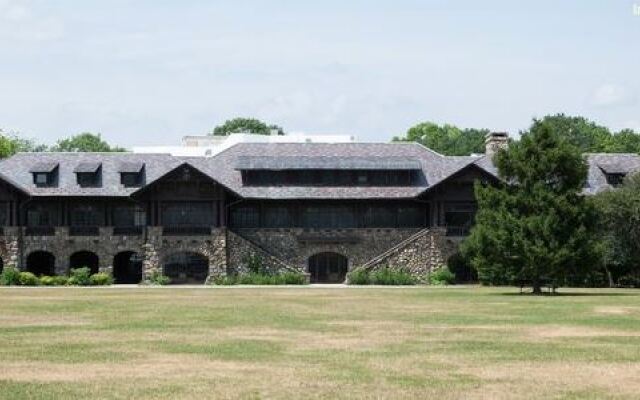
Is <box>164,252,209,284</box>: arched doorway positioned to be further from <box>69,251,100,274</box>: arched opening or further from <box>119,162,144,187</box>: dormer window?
<box>69,251,100,274</box>: arched opening

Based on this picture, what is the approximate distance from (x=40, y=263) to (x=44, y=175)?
6372 mm

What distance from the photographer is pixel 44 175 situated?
76.6 m

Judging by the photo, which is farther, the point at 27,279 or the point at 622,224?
the point at 27,279

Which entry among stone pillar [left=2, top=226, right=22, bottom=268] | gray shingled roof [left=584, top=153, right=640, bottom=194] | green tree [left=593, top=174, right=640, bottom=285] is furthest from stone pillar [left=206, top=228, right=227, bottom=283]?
gray shingled roof [left=584, top=153, right=640, bottom=194]

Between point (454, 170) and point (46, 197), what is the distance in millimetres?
27054

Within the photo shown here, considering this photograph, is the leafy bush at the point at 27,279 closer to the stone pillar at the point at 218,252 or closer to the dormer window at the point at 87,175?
the dormer window at the point at 87,175

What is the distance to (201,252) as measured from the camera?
7462 centimetres

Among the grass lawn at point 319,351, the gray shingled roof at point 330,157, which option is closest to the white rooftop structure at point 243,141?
the gray shingled roof at point 330,157

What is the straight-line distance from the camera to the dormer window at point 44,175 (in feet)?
250

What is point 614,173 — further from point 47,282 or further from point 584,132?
point 584,132

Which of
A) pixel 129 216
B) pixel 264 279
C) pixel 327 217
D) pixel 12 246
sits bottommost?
pixel 264 279

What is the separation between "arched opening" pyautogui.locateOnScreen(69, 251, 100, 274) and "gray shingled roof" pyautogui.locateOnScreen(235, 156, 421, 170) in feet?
38.3

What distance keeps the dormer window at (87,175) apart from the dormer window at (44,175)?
59.2 inches

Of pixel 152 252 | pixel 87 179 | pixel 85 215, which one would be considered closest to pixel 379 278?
pixel 152 252
